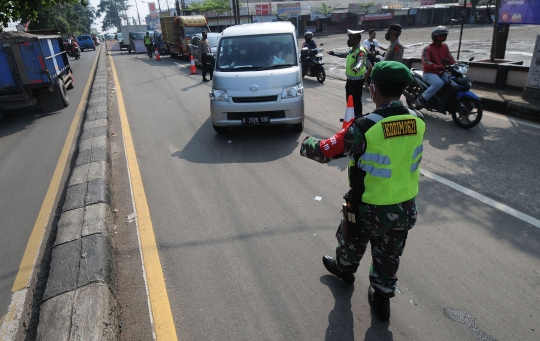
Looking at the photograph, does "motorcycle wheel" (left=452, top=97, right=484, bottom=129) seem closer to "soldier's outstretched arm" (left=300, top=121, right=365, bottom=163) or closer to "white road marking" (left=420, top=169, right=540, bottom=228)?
"white road marking" (left=420, top=169, right=540, bottom=228)

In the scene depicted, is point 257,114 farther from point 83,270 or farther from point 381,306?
point 381,306

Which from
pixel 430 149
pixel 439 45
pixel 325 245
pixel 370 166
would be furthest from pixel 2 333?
pixel 439 45

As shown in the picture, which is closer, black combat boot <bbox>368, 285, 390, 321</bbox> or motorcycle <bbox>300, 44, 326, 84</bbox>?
black combat boot <bbox>368, 285, 390, 321</bbox>

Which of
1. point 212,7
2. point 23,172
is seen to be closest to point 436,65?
point 23,172

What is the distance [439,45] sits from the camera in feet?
24.4

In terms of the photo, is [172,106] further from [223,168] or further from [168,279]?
[168,279]

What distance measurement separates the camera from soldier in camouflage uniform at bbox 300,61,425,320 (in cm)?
243

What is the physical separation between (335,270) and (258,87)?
4398 mm

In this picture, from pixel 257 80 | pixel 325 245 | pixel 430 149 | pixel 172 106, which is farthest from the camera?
pixel 172 106

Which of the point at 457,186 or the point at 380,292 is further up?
the point at 380,292

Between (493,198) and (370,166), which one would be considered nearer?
(370,166)

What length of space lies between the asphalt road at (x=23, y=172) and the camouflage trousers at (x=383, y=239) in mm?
2787

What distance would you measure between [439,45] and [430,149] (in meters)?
2.36

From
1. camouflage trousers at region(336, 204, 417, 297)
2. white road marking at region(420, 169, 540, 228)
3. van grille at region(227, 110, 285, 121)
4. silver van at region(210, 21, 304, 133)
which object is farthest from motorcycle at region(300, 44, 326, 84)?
camouflage trousers at region(336, 204, 417, 297)
